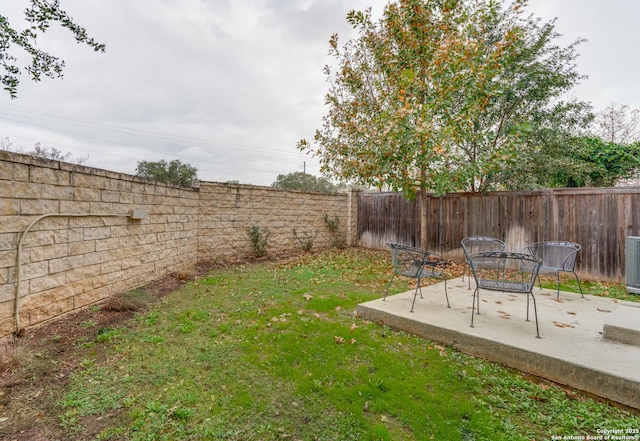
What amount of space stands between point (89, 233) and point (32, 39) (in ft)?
7.71

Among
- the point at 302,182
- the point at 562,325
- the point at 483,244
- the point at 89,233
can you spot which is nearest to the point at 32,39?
the point at 89,233

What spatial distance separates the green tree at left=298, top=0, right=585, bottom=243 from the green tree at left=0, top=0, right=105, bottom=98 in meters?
5.06

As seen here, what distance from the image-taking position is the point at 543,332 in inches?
110

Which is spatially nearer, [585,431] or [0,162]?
[585,431]

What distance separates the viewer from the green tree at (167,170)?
48.9 feet

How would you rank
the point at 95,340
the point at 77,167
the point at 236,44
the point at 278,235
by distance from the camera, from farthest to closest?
the point at 278,235, the point at 236,44, the point at 77,167, the point at 95,340

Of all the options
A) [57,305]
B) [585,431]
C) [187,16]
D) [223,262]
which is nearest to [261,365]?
[585,431]

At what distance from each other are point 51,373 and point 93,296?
5.44ft

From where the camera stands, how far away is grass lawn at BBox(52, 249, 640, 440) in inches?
69.9

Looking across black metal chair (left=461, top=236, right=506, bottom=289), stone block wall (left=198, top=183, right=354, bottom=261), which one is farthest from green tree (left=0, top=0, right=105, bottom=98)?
black metal chair (left=461, top=236, right=506, bottom=289)

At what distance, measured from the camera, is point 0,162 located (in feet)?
8.72

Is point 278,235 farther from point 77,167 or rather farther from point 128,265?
point 77,167

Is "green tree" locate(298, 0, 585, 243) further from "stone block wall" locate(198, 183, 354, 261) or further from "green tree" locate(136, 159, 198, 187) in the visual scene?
"green tree" locate(136, 159, 198, 187)

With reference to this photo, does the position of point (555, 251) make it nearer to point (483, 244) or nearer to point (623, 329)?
point (483, 244)
